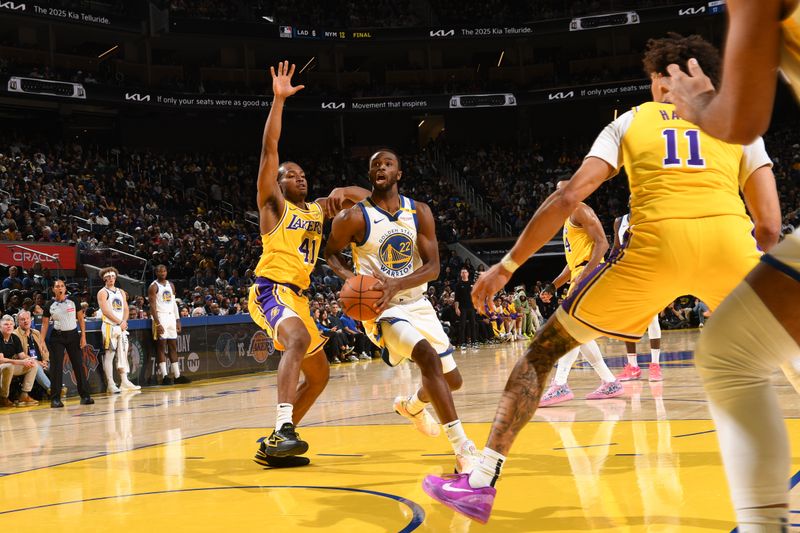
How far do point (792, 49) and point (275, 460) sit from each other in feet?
13.3

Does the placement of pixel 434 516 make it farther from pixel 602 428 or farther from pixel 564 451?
pixel 602 428

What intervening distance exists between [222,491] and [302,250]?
6.58 feet

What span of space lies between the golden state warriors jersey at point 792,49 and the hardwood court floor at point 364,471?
1887mm

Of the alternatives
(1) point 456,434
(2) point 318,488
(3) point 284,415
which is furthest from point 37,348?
(1) point 456,434

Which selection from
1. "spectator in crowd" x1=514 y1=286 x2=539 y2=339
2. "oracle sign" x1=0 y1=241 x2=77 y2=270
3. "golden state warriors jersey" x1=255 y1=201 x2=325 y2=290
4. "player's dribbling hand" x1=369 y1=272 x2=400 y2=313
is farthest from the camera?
"spectator in crowd" x1=514 y1=286 x2=539 y2=339

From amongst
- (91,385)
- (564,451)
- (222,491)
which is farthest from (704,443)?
(91,385)

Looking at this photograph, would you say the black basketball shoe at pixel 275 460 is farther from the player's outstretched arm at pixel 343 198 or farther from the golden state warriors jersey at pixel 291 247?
the player's outstretched arm at pixel 343 198

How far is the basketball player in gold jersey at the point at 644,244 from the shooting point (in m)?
3.18

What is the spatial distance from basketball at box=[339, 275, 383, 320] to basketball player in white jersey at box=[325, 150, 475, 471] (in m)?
0.17

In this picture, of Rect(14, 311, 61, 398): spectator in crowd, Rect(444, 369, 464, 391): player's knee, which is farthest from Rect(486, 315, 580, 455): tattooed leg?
Rect(14, 311, 61, 398): spectator in crowd

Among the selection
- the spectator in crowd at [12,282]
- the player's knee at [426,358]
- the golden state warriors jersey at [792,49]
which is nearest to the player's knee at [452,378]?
the player's knee at [426,358]

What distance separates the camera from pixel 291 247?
19.1 feet

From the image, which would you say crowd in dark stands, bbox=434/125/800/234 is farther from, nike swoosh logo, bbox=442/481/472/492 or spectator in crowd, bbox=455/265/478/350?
nike swoosh logo, bbox=442/481/472/492

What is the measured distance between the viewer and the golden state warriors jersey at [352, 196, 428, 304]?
534cm
